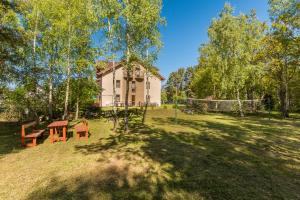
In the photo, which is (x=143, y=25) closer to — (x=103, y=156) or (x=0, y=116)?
(x=103, y=156)

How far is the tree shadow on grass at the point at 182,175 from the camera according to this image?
506 cm

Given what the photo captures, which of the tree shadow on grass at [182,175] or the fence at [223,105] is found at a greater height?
the fence at [223,105]

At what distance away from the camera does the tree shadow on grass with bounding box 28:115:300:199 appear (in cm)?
506

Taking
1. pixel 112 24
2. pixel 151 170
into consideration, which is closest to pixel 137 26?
pixel 112 24

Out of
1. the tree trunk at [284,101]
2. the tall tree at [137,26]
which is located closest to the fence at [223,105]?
the tree trunk at [284,101]

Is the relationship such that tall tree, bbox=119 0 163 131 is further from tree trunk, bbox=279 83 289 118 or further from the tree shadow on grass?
tree trunk, bbox=279 83 289 118

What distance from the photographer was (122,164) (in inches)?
278

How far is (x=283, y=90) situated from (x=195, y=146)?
24533 mm

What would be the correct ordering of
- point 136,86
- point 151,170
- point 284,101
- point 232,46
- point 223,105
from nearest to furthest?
point 151,170 → point 232,46 → point 284,101 → point 223,105 → point 136,86

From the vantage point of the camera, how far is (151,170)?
21.5ft

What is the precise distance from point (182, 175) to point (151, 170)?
1.08 meters

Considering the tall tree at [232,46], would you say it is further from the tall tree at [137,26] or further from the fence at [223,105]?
the tall tree at [137,26]

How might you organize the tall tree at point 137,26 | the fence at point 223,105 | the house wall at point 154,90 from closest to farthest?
the tall tree at point 137,26
the fence at point 223,105
the house wall at point 154,90

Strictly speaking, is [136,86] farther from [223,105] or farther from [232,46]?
[232,46]
